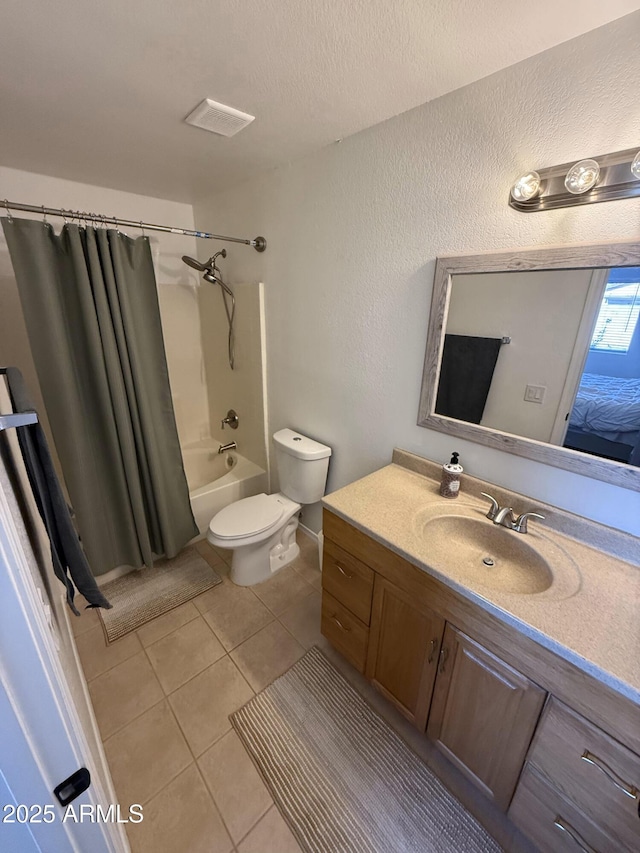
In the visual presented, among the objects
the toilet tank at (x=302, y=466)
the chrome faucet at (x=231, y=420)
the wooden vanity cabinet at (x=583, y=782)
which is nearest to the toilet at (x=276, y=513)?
the toilet tank at (x=302, y=466)

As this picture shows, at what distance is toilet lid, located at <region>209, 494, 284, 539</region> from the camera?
1786 mm

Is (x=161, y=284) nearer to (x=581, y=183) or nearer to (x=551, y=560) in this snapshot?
(x=581, y=183)

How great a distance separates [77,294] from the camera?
1.58 meters

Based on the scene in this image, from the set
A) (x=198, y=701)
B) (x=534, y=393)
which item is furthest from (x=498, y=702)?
(x=198, y=701)

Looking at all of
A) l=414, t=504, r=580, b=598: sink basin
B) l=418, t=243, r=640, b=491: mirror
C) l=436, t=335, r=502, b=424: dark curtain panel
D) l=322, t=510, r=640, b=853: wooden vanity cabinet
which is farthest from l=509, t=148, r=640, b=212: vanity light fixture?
l=322, t=510, r=640, b=853: wooden vanity cabinet

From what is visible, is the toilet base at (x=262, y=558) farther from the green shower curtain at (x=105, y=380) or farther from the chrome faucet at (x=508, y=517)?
the chrome faucet at (x=508, y=517)

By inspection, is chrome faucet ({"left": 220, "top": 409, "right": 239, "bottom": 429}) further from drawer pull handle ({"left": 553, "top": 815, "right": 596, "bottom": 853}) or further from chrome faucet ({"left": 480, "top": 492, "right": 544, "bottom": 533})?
drawer pull handle ({"left": 553, "top": 815, "right": 596, "bottom": 853})

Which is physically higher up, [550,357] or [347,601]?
[550,357]

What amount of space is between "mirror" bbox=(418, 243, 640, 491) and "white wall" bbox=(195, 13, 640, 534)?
0.06m

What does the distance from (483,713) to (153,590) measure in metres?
1.73

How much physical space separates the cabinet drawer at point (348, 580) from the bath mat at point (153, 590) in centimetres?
93

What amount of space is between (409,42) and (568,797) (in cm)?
201

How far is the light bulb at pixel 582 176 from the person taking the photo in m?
0.90

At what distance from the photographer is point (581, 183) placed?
92 centimetres
